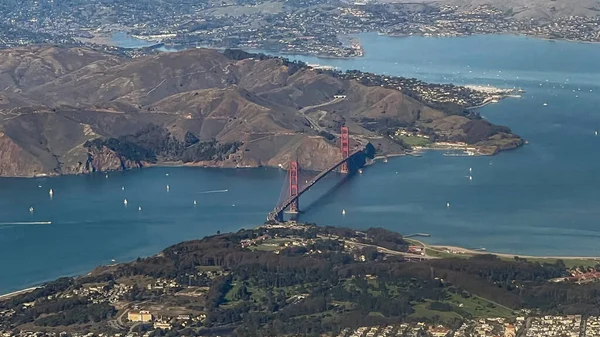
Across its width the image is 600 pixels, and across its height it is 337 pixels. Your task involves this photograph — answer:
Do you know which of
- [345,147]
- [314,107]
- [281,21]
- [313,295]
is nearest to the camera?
[313,295]

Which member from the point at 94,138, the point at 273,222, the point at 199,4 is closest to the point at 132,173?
the point at 94,138

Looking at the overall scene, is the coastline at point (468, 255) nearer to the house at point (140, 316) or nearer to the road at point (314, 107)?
the house at point (140, 316)

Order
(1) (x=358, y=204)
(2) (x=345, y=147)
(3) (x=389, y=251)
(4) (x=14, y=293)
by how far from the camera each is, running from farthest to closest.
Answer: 1. (2) (x=345, y=147)
2. (1) (x=358, y=204)
3. (3) (x=389, y=251)
4. (4) (x=14, y=293)

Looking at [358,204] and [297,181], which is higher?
[297,181]

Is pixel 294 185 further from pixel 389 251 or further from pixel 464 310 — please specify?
pixel 464 310

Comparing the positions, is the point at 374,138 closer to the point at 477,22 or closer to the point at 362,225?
the point at 362,225

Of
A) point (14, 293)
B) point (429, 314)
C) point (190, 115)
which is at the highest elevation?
point (190, 115)

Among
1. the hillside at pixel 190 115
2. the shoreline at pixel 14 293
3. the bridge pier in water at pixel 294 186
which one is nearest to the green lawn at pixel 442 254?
the bridge pier in water at pixel 294 186

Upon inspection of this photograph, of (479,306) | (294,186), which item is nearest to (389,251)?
(479,306)
